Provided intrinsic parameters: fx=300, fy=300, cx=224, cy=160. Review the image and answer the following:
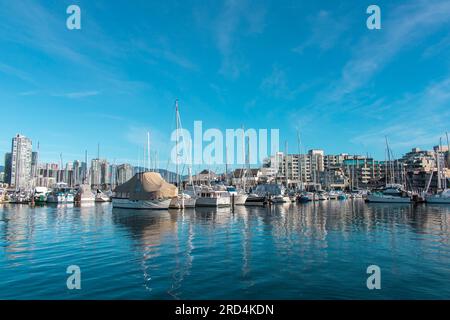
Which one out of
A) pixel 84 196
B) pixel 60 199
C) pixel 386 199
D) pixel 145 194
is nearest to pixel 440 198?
pixel 386 199

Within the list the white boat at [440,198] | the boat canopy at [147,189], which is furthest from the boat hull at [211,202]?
the white boat at [440,198]

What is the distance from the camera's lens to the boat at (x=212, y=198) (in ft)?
230

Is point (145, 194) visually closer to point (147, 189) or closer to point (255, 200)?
point (147, 189)

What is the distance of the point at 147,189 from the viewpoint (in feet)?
204

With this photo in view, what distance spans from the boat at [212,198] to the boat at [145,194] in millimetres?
8841

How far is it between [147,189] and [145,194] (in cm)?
110

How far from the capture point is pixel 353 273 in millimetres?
A: 15625

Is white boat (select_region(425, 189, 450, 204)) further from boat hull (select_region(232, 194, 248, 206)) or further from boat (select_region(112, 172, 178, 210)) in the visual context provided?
boat (select_region(112, 172, 178, 210))

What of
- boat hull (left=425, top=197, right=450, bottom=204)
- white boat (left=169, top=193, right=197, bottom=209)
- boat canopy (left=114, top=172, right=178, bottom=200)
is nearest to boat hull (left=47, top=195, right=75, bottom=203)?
boat canopy (left=114, top=172, right=178, bottom=200)

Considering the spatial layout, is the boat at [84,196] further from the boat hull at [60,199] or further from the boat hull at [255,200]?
the boat hull at [255,200]

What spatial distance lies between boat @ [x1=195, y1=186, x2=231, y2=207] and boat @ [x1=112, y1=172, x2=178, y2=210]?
29.0 feet

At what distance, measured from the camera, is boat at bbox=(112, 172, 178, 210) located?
60844mm

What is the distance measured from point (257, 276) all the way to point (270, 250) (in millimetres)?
6704
